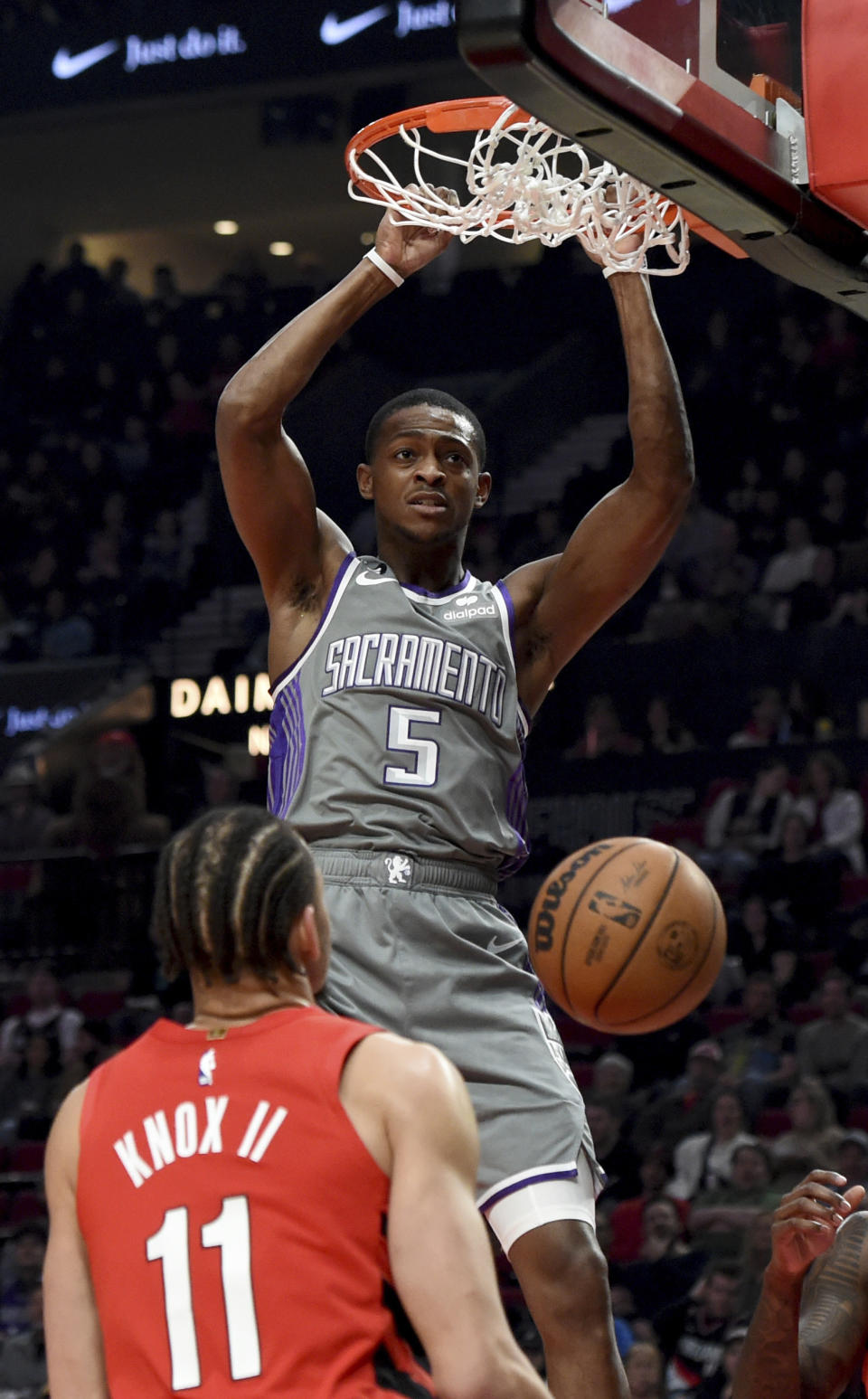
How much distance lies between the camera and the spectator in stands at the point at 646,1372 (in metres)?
7.78

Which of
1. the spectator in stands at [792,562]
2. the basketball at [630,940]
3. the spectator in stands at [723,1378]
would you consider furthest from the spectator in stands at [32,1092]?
the basketball at [630,940]

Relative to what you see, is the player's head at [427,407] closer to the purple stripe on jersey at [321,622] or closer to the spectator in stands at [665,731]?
the purple stripe on jersey at [321,622]

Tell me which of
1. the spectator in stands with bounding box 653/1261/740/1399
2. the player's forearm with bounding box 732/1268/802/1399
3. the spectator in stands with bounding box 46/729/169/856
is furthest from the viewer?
the spectator in stands with bounding box 46/729/169/856

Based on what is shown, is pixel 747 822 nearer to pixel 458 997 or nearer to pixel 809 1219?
pixel 458 997

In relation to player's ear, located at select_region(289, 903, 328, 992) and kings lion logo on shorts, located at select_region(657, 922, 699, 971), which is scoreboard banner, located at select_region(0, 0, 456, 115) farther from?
player's ear, located at select_region(289, 903, 328, 992)

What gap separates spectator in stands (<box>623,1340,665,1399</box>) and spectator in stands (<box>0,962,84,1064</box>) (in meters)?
4.83

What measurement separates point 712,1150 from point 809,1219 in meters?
6.18

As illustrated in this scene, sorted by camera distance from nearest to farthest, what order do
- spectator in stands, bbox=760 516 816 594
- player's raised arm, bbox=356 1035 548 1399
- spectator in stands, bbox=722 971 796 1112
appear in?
player's raised arm, bbox=356 1035 548 1399, spectator in stands, bbox=722 971 796 1112, spectator in stands, bbox=760 516 816 594

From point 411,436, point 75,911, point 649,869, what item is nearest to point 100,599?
point 75,911

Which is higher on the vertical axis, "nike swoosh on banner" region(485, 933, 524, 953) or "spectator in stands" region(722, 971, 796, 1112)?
"nike swoosh on banner" region(485, 933, 524, 953)

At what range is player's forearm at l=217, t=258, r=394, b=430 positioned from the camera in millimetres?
4082

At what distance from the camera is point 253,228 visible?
2000 cm

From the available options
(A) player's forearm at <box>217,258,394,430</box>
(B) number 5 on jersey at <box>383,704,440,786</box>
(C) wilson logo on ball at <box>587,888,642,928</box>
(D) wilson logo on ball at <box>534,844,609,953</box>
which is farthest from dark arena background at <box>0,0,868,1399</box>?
(A) player's forearm at <box>217,258,394,430</box>

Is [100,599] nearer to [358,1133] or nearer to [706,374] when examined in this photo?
[706,374]
